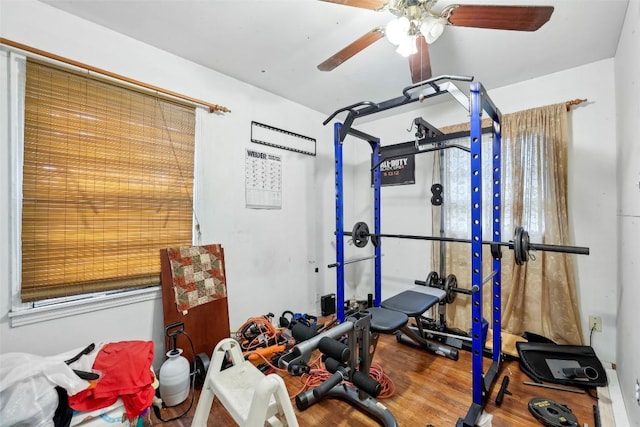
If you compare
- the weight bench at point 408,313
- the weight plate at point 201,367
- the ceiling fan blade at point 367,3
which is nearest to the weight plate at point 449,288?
the weight bench at point 408,313

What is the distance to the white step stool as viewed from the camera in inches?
42.3

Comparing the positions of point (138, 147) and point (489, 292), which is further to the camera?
point (489, 292)

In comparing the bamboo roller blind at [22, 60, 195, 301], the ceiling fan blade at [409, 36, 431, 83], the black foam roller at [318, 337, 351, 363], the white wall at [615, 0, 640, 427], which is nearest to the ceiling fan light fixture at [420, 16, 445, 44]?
the ceiling fan blade at [409, 36, 431, 83]

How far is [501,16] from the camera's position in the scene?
1.28 metres

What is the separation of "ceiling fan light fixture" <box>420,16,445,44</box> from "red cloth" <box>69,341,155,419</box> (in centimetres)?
240

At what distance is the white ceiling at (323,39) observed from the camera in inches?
65.1

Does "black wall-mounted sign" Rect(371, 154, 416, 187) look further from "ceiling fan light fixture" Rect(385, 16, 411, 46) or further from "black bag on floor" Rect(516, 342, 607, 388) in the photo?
"black bag on floor" Rect(516, 342, 607, 388)

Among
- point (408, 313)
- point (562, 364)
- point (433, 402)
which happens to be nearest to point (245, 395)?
point (408, 313)

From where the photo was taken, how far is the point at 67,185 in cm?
167

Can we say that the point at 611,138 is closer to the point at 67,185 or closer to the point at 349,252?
the point at 349,252

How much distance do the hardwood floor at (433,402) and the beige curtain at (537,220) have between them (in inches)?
19.3

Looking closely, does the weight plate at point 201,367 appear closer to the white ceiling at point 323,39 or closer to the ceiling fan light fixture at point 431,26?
the white ceiling at point 323,39

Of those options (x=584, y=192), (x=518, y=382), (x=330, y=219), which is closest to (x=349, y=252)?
(x=330, y=219)

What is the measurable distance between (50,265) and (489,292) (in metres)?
3.45
